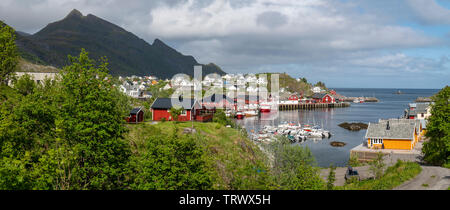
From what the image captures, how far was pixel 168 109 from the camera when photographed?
4122 centimetres

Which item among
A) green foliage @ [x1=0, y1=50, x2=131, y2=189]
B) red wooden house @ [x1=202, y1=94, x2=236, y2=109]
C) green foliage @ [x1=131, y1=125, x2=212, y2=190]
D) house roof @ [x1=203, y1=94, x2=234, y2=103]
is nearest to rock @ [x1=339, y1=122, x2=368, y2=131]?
red wooden house @ [x1=202, y1=94, x2=236, y2=109]

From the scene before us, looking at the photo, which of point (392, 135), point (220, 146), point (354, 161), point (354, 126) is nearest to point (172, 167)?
point (220, 146)

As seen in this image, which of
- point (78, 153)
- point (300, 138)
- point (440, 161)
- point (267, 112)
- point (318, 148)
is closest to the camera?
point (78, 153)

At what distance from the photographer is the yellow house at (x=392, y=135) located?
4084 centimetres

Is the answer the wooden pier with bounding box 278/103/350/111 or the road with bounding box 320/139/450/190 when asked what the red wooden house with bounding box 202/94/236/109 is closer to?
the wooden pier with bounding box 278/103/350/111

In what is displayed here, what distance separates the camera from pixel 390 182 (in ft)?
69.0

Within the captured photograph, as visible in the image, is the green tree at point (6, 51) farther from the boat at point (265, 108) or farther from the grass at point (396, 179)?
the boat at point (265, 108)

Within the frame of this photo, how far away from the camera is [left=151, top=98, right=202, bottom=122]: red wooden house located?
134 ft

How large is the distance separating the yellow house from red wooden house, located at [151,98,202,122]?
23.6 meters

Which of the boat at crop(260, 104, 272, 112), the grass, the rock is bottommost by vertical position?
the rock

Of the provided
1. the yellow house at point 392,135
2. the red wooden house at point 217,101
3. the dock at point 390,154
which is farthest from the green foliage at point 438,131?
the red wooden house at point 217,101
